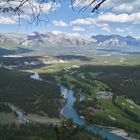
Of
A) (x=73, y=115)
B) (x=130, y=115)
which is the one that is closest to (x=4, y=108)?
(x=73, y=115)

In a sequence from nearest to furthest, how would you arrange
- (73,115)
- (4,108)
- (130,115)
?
(73,115) → (130,115) → (4,108)

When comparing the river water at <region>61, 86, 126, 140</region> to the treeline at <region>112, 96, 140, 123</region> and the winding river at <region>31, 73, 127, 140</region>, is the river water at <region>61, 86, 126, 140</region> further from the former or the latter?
the treeline at <region>112, 96, 140, 123</region>

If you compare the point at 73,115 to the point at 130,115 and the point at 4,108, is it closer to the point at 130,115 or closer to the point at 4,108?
the point at 130,115

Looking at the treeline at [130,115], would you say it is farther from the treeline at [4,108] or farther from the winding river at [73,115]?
the treeline at [4,108]

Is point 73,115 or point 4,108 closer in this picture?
point 73,115

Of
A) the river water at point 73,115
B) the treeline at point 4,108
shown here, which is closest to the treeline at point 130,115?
the river water at point 73,115

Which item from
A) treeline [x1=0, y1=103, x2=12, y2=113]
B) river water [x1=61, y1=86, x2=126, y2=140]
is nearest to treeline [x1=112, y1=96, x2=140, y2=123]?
river water [x1=61, y1=86, x2=126, y2=140]

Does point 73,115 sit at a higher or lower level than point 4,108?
higher

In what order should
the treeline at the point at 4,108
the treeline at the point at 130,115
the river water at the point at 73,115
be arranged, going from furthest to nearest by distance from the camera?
the treeline at the point at 4,108 < the treeline at the point at 130,115 < the river water at the point at 73,115

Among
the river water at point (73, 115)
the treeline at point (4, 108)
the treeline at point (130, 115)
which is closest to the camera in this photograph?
the river water at point (73, 115)

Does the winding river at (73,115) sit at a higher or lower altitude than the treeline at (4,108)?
higher

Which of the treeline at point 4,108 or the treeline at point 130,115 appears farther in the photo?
the treeline at point 4,108

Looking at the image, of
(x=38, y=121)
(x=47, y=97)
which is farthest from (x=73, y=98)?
(x=38, y=121)
